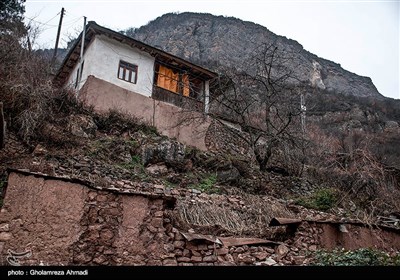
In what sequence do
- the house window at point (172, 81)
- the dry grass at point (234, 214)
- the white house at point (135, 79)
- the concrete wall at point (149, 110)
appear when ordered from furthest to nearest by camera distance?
the house window at point (172, 81)
the white house at point (135, 79)
the concrete wall at point (149, 110)
the dry grass at point (234, 214)

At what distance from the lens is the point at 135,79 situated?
1519cm

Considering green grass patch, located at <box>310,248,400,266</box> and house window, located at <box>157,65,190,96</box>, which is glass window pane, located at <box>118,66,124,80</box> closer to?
house window, located at <box>157,65,190,96</box>

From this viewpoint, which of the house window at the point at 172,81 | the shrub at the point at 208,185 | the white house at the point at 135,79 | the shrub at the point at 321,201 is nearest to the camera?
the shrub at the point at 208,185

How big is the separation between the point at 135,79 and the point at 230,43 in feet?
125

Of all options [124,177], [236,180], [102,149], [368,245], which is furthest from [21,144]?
[368,245]

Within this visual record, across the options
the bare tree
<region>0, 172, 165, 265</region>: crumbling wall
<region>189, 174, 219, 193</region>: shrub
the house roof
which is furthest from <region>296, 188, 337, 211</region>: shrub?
the house roof

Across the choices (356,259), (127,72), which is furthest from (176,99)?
(356,259)

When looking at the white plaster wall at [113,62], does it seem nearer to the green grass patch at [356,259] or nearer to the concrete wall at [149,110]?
the concrete wall at [149,110]

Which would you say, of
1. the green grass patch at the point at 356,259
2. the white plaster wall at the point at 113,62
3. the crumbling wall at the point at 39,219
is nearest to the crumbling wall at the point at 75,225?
the crumbling wall at the point at 39,219

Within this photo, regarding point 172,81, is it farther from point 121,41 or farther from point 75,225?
point 75,225

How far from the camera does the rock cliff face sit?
47281mm

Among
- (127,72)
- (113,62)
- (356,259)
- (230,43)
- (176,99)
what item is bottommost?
(356,259)

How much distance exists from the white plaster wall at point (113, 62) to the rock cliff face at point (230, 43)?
95.9 ft

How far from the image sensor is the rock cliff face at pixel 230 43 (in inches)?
1861
